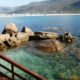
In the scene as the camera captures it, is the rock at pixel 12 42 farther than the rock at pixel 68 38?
No

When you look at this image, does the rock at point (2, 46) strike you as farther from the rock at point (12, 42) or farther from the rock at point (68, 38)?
the rock at point (68, 38)

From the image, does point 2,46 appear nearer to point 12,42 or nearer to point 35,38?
point 12,42

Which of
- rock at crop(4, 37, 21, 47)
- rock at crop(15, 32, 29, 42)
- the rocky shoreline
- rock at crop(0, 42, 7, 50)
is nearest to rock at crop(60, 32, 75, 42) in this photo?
the rocky shoreline

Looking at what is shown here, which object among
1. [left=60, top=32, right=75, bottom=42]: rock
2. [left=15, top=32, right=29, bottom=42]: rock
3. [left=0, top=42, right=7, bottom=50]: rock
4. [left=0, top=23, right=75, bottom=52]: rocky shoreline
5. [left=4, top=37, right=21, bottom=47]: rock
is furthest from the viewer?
[left=60, top=32, right=75, bottom=42]: rock

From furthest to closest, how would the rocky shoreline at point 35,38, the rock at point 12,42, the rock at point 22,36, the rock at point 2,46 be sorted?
the rock at point 22,36 → the rock at point 12,42 → the rock at point 2,46 → the rocky shoreline at point 35,38

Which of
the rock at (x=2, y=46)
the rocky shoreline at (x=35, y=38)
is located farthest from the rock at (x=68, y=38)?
the rock at (x=2, y=46)

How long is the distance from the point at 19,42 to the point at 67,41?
12186 mm

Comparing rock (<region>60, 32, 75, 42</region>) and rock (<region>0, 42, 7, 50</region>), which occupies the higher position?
rock (<region>60, 32, 75, 42</region>)

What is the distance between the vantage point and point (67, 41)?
109ft

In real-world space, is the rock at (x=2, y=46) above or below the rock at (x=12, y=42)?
below

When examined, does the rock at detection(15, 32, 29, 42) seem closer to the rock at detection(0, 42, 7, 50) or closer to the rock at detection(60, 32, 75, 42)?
the rock at detection(0, 42, 7, 50)

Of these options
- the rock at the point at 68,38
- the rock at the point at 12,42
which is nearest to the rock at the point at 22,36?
the rock at the point at 12,42

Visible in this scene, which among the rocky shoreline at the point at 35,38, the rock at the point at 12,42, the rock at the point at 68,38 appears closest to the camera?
the rocky shoreline at the point at 35,38

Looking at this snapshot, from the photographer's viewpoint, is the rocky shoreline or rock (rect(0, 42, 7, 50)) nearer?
the rocky shoreline
